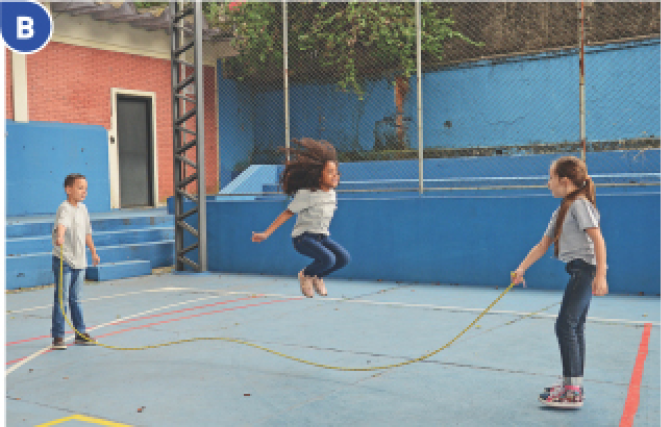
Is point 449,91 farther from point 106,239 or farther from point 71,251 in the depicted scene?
point 71,251

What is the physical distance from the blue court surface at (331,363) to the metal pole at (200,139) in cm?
315

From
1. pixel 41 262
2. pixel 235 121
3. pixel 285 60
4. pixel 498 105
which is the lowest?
pixel 41 262

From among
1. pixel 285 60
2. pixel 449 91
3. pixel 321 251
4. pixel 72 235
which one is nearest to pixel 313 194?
pixel 321 251

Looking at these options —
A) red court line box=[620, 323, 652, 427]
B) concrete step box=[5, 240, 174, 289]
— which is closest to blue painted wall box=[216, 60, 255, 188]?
concrete step box=[5, 240, 174, 289]

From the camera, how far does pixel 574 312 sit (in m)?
4.88

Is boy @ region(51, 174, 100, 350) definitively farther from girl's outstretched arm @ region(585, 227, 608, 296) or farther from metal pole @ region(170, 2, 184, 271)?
metal pole @ region(170, 2, 184, 271)

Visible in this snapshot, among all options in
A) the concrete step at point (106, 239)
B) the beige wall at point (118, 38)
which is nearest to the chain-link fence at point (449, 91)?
the concrete step at point (106, 239)

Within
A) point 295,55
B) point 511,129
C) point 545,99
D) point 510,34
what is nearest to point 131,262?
point 295,55

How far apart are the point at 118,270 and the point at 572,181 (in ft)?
31.9

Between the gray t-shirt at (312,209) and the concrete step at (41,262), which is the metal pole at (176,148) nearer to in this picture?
the concrete step at (41,262)

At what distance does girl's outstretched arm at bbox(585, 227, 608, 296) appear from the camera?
15.1 feet

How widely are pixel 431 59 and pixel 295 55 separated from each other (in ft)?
11.8

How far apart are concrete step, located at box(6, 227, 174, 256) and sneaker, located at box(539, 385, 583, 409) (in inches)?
381

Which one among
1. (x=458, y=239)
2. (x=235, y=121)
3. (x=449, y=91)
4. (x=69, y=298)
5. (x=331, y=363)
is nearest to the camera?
(x=331, y=363)
